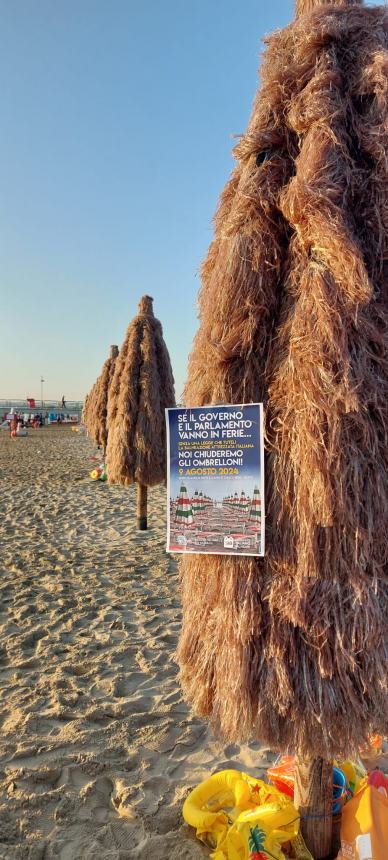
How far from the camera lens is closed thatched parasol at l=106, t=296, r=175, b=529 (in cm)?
841

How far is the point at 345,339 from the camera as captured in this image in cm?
161

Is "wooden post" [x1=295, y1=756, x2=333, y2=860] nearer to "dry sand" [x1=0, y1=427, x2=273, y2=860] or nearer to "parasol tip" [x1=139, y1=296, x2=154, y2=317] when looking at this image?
"dry sand" [x1=0, y1=427, x2=273, y2=860]

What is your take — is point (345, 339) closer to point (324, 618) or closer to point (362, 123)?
point (362, 123)

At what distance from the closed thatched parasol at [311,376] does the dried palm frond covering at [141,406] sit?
6550 mm

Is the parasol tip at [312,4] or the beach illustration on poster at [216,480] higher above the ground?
the parasol tip at [312,4]

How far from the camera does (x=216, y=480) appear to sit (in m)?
1.84

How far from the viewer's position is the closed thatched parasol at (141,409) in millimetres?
8414

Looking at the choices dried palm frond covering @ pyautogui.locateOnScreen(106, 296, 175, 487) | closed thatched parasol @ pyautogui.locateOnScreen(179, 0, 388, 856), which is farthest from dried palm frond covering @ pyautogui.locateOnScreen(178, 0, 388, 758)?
dried palm frond covering @ pyautogui.locateOnScreen(106, 296, 175, 487)

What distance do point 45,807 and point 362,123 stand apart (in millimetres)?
3641

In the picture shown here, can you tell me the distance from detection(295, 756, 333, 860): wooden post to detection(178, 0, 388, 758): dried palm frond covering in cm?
45

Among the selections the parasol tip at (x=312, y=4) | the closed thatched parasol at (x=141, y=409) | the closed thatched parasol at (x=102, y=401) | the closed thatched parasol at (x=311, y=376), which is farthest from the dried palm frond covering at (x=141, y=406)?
the closed thatched parasol at (x=102, y=401)

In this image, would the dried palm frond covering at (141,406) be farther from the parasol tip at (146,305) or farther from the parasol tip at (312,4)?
the parasol tip at (312,4)

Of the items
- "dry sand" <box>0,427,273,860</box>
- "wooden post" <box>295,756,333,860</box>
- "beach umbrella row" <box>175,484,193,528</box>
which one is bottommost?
"dry sand" <box>0,427,273,860</box>

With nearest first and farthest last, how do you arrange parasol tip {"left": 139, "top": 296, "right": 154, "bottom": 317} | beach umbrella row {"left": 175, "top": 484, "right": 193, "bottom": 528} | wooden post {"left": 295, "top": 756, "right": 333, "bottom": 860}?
beach umbrella row {"left": 175, "top": 484, "right": 193, "bottom": 528} < wooden post {"left": 295, "top": 756, "right": 333, "bottom": 860} < parasol tip {"left": 139, "top": 296, "right": 154, "bottom": 317}
